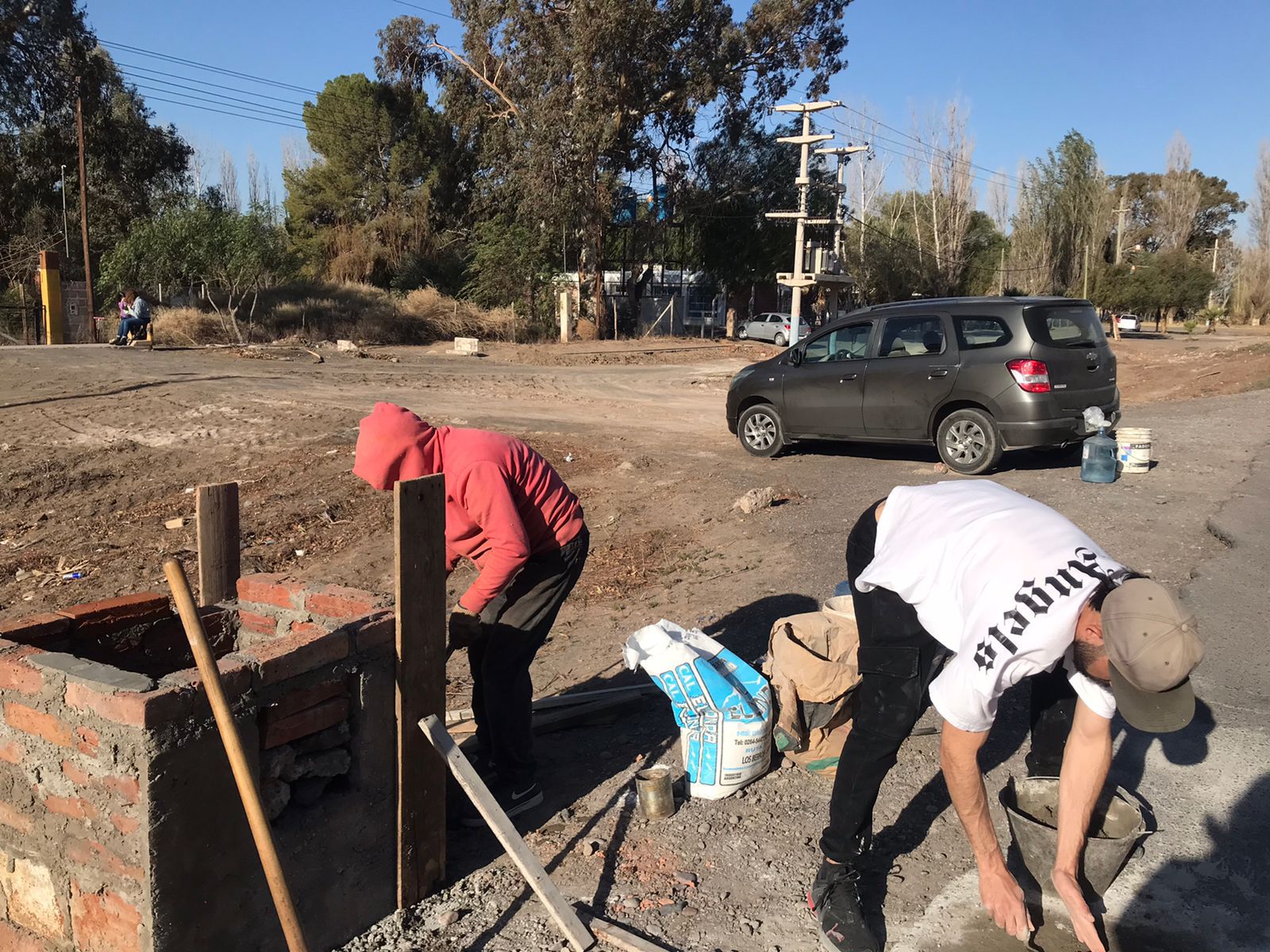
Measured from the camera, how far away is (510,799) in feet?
12.3

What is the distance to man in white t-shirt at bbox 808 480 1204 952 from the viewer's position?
2.26 metres

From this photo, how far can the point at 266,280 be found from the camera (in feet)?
105

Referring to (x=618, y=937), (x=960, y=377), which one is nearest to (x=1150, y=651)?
(x=618, y=937)

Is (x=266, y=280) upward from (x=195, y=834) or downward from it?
upward

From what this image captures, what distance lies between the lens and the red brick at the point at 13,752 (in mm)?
2832

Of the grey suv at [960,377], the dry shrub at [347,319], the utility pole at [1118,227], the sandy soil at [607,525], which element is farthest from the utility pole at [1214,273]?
the grey suv at [960,377]

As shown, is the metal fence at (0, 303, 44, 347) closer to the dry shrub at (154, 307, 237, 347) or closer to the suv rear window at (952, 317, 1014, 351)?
the dry shrub at (154, 307, 237, 347)

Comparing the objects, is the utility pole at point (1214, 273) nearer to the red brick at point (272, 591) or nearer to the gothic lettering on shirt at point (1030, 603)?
the gothic lettering on shirt at point (1030, 603)

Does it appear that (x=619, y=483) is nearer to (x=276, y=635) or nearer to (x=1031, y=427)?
(x=1031, y=427)

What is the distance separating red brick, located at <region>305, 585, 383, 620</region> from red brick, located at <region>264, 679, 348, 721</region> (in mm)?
267

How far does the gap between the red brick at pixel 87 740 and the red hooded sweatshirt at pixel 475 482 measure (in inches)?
45.3

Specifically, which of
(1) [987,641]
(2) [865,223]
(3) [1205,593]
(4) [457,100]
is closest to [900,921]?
(1) [987,641]

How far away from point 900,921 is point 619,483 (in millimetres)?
7699

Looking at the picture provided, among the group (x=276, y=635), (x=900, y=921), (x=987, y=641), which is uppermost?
(x=987, y=641)
